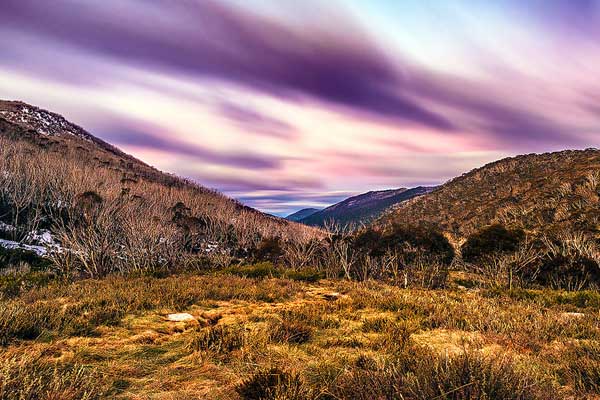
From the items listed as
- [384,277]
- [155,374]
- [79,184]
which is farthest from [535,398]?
[79,184]

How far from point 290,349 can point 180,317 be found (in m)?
3.52

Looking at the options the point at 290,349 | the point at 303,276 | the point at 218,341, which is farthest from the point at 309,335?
the point at 303,276

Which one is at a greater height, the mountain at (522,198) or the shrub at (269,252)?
the mountain at (522,198)

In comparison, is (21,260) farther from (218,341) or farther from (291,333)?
(291,333)

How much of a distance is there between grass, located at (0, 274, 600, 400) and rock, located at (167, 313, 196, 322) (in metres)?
0.18

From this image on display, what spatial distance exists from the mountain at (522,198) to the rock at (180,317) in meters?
26.1

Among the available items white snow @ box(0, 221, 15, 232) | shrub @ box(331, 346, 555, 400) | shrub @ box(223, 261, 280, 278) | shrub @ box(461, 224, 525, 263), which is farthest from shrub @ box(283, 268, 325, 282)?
white snow @ box(0, 221, 15, 232)

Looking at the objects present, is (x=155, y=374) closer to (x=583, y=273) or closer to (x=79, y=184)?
(x=583, y=273)

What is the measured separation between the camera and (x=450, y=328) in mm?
6543

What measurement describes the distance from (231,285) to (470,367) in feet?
31.5

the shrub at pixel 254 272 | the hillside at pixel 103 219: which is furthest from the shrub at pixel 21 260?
the shrub at pixel 254 272

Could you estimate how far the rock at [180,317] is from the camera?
739 cm

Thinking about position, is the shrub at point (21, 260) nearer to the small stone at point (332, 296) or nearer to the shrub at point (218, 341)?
the small stone at point (332, 296)

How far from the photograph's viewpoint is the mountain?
26.9m
